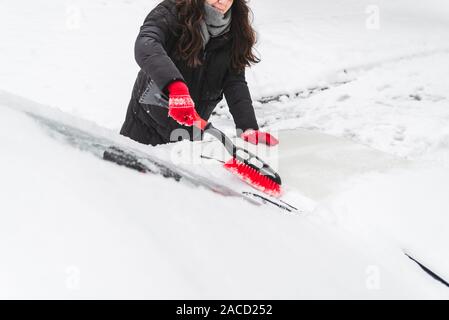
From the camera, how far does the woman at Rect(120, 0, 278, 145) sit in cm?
163

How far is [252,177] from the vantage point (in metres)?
1.53

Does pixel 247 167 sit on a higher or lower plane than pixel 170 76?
lower

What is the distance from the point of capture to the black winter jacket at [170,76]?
5.48ft

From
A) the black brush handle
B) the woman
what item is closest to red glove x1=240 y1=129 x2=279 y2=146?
the woman

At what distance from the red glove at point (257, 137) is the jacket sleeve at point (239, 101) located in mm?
61

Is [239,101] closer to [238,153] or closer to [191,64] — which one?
[191,64]

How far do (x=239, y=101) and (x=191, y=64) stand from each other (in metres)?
0.31

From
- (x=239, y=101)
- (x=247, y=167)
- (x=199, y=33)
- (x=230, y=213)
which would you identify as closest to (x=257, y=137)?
(x=239, y=101)

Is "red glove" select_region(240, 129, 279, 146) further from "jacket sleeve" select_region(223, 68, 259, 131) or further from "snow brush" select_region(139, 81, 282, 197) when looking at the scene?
"snow brush" select_region(139, 81, 282, 197)

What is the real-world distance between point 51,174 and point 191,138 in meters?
1.39

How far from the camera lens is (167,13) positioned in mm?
1766

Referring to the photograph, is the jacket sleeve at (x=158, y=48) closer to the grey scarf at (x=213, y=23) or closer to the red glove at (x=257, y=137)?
the grey scarf at (x=213, y=23)

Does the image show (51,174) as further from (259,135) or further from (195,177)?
(259,135)
